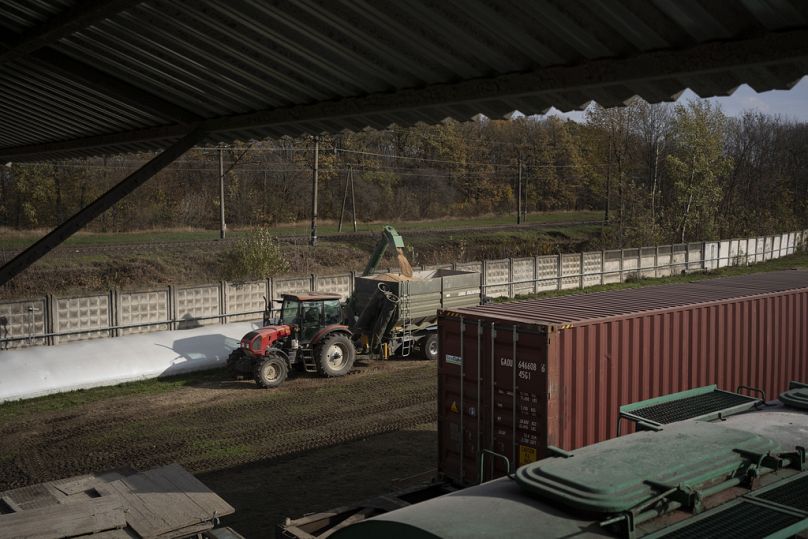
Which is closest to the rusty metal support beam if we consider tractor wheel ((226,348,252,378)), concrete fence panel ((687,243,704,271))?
tractor wheel ((226,348,252,378))

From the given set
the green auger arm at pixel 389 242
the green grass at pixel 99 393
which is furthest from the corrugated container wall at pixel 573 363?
the green grass at pixel 99 393

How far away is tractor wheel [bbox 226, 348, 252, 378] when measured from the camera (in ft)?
57.4

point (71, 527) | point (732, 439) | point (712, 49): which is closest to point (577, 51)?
point (712, 49)

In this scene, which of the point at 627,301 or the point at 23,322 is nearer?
the point at 627,301

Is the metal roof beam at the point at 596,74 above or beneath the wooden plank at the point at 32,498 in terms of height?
above

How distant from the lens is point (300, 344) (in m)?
17.9

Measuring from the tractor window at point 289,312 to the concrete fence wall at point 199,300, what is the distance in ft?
12.6

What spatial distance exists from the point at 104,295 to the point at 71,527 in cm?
1441

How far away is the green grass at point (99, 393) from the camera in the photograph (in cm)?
1559

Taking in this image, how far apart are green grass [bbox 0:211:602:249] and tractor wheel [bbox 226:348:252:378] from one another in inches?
879

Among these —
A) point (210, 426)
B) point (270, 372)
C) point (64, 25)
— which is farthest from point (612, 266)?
point (64, 25)

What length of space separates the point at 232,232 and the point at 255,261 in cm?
1830

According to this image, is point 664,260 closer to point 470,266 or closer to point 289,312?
point 470,266

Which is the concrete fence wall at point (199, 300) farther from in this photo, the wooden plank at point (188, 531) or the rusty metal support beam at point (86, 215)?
the wooden plank at point (188, 531)
